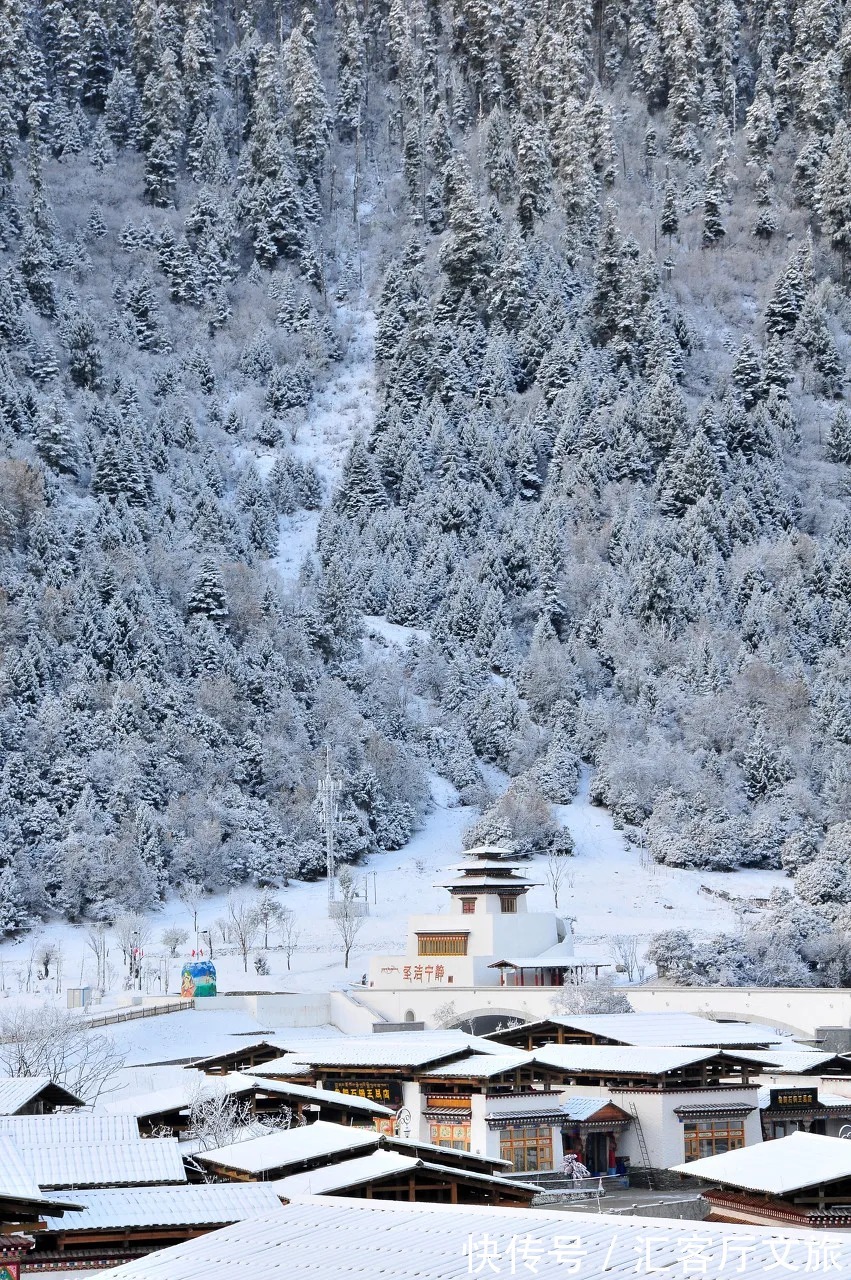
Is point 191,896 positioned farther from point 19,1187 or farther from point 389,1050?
point 19,1187

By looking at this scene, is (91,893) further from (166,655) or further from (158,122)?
(158,122)

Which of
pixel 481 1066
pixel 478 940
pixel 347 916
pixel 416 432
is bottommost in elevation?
pixel 481 1066

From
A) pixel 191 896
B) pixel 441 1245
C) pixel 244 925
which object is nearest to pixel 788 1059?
pixel 441 1245

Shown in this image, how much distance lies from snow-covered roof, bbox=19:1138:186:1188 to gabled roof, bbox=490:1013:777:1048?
20144mm

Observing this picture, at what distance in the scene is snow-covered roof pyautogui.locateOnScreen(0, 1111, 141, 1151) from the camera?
1051 inches

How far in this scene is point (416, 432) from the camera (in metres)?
115

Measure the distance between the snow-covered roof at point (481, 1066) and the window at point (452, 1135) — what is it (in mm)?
1188

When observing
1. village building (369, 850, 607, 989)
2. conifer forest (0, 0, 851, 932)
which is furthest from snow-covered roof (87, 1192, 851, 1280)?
conifer forest (0, 0, 851, 932)

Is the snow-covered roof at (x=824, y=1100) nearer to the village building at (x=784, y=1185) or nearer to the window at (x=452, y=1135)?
the window at (x=452, y=1135)

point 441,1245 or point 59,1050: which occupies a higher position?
point 441,1245

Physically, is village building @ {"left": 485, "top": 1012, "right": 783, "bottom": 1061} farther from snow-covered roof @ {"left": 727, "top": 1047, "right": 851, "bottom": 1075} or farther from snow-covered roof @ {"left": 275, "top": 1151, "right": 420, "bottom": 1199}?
snow-covered roof @ {"left": 275, "top": 1151, "right": 420, "bottom": 1199}

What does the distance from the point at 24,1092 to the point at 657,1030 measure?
19.7 m

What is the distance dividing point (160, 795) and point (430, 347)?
1917 inches

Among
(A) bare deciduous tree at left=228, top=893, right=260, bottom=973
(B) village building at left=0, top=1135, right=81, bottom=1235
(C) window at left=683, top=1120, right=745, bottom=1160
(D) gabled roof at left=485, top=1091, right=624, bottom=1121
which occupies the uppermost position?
(A) bare deciduous tree at left=228, top=893, right=260, bottom=973
